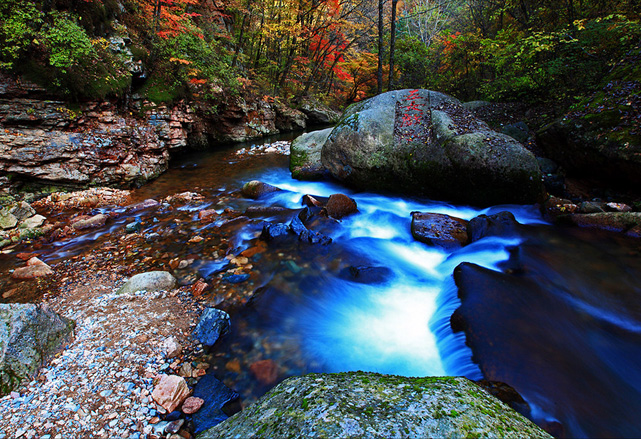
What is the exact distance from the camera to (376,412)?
136 centimetres

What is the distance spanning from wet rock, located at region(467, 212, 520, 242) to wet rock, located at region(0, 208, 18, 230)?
8.66m

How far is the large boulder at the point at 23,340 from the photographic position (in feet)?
6.93

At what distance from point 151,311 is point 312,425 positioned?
8.89 feet

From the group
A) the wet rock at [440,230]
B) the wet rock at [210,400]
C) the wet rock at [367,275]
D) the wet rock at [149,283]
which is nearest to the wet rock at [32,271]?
the wet rock at [149,283]

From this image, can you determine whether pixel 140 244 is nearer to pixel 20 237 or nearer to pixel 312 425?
pixel 20 237

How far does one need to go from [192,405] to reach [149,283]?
197 cm

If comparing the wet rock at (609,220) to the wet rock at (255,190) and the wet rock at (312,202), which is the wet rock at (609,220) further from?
the wet rock at (255,190)

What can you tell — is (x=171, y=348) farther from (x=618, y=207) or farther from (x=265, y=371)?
(x=618, y=207)

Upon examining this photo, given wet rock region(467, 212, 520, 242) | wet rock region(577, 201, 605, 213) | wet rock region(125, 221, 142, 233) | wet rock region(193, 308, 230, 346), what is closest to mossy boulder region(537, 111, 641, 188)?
wet rock region(577, 201, 605, 213)

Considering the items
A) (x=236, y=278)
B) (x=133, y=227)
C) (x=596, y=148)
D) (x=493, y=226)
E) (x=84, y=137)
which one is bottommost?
(x=236, y=278)

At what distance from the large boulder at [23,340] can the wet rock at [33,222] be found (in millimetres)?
3846

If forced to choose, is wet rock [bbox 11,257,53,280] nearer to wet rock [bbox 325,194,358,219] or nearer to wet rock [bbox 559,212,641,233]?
wet rock [bbox 325,194,358,219]

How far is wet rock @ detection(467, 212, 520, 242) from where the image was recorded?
4.92m

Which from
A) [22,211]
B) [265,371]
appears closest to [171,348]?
[265,371]
